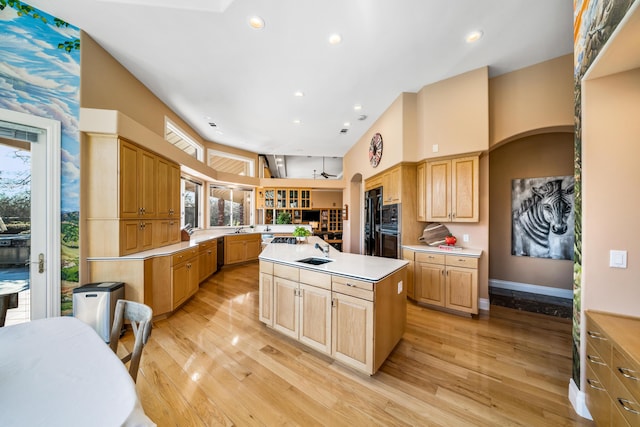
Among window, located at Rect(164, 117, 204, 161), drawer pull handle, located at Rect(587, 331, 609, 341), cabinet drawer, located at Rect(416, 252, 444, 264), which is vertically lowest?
drawer pull handle, located at Rect(587, 331, 609, 341)

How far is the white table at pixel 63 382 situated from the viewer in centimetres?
69

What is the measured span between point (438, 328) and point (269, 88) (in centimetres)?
424

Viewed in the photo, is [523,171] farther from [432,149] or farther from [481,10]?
[481,10]

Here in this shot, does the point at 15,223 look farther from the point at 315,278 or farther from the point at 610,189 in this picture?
the point at 610,189

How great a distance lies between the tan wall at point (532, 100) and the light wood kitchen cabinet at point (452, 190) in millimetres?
558

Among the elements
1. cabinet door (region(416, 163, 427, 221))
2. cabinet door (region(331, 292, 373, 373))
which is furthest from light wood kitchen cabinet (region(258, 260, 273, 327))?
cabinet door (region(416, 163, 427, 221))

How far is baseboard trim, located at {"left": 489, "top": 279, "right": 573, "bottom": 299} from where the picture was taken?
3.73 metres

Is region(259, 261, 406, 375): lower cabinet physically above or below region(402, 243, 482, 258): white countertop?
below

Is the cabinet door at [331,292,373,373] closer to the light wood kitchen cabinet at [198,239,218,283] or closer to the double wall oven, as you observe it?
the double wall oven

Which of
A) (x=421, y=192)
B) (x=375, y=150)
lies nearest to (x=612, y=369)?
(x=421, y=192)

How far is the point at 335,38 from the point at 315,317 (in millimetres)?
3081

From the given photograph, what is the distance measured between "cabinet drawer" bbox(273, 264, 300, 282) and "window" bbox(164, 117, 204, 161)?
3506mm

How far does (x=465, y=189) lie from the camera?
326 centimetres

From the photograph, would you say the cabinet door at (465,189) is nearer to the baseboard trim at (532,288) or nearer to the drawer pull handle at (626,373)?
the baseboard trim at (532,288)
